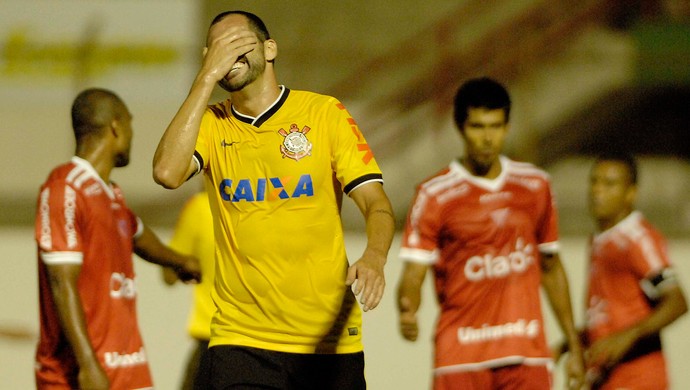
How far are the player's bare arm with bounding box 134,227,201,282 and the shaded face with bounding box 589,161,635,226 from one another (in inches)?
77.8

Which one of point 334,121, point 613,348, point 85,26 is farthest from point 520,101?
point 334,121

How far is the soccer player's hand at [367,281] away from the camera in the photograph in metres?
3.57

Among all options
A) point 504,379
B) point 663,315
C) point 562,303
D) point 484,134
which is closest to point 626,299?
point 663,315

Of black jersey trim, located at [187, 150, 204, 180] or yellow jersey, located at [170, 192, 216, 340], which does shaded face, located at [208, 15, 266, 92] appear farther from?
yellow jersey, located at [170, 192, 216, 340]

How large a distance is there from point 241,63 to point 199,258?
2.79 meters

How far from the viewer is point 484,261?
521 centimetres

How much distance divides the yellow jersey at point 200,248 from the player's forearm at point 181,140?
2.68 m

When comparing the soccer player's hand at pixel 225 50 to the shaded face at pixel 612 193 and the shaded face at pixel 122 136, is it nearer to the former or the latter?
the shaded face at pixel 122 136

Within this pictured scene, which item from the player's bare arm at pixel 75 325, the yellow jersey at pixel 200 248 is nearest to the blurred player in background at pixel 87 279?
the player's bare arm at pixel 75 325

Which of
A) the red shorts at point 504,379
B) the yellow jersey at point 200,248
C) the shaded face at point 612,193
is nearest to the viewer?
the red shorts at point 504,379

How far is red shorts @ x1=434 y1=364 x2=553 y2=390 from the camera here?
517 centimetres

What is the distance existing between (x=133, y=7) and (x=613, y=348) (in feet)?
19.4

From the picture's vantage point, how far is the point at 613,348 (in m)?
5.39

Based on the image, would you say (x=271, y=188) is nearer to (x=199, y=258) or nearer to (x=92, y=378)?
(x=92, y=378)
